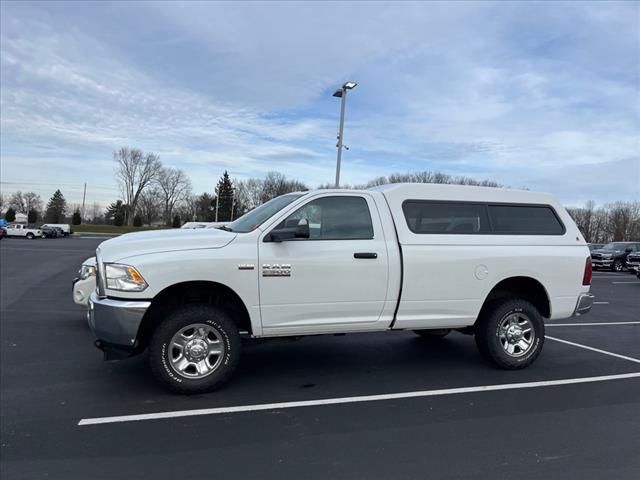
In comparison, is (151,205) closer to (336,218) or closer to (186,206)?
(186,206)

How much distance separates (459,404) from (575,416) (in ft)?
3.26

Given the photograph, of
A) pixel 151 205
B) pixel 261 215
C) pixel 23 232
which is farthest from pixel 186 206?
pixel 261 215

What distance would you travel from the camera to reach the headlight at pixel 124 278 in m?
4.49

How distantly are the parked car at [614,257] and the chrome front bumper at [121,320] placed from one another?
28.2 meters

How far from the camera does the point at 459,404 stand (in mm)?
4691

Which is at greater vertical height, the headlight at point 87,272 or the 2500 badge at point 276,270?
the 2500 badge at point 276,270

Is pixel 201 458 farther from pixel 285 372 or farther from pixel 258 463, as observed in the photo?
pixel 285 372

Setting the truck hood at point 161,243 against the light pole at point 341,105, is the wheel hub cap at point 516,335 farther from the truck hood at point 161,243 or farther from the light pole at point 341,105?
the light pole at point 341,105

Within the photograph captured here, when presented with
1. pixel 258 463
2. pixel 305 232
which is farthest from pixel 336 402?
pixel 305 232

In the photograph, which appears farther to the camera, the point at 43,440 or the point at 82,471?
the point at 43,440

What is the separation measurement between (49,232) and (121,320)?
58.7m

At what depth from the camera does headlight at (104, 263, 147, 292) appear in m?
4.49

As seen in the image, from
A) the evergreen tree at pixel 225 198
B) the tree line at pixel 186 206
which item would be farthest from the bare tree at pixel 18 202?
the evergreen tree at pixel 225 198

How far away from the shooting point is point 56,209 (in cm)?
9875
